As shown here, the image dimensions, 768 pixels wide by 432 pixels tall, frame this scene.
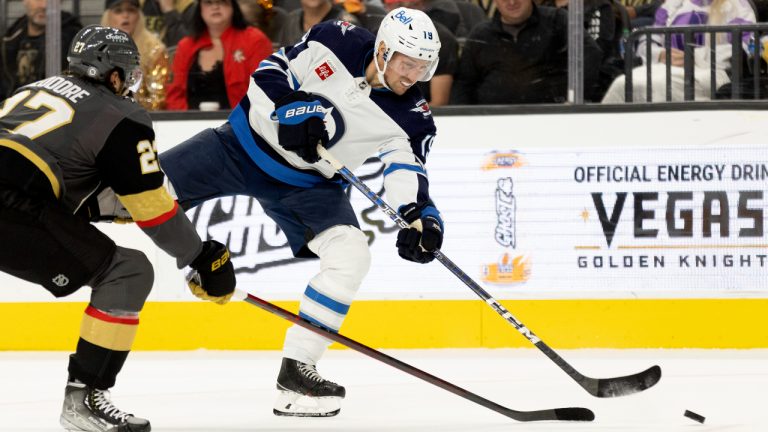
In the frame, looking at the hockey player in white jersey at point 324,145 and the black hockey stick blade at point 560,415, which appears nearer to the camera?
the black hockey stick blade at point 560,415

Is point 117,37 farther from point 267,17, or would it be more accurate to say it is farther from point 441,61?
point 441,61

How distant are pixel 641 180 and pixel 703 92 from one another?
449 mm

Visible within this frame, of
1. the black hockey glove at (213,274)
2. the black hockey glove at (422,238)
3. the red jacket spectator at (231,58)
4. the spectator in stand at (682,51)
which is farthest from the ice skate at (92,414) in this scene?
the spectator in stand at (682,51)

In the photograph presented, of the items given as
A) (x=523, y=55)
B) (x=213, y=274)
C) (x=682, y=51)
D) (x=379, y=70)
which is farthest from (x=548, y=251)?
(x=213, y=274)

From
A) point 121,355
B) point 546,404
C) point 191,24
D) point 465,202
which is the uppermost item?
point 191,24

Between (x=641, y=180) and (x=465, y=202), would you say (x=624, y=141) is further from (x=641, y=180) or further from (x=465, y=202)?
(x=465, y=202)

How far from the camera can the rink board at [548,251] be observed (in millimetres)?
4898

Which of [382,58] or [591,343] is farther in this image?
[591,343]

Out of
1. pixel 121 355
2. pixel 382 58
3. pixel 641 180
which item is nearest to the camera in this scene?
pixel 121 355

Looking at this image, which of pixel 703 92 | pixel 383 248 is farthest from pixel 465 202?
pixel 703 92

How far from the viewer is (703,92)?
498 cm

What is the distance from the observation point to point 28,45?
5.27 m

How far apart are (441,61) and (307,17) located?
58 cm

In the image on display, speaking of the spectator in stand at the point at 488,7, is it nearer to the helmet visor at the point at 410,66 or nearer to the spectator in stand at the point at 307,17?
the spectator in stand at the point at 307,17
